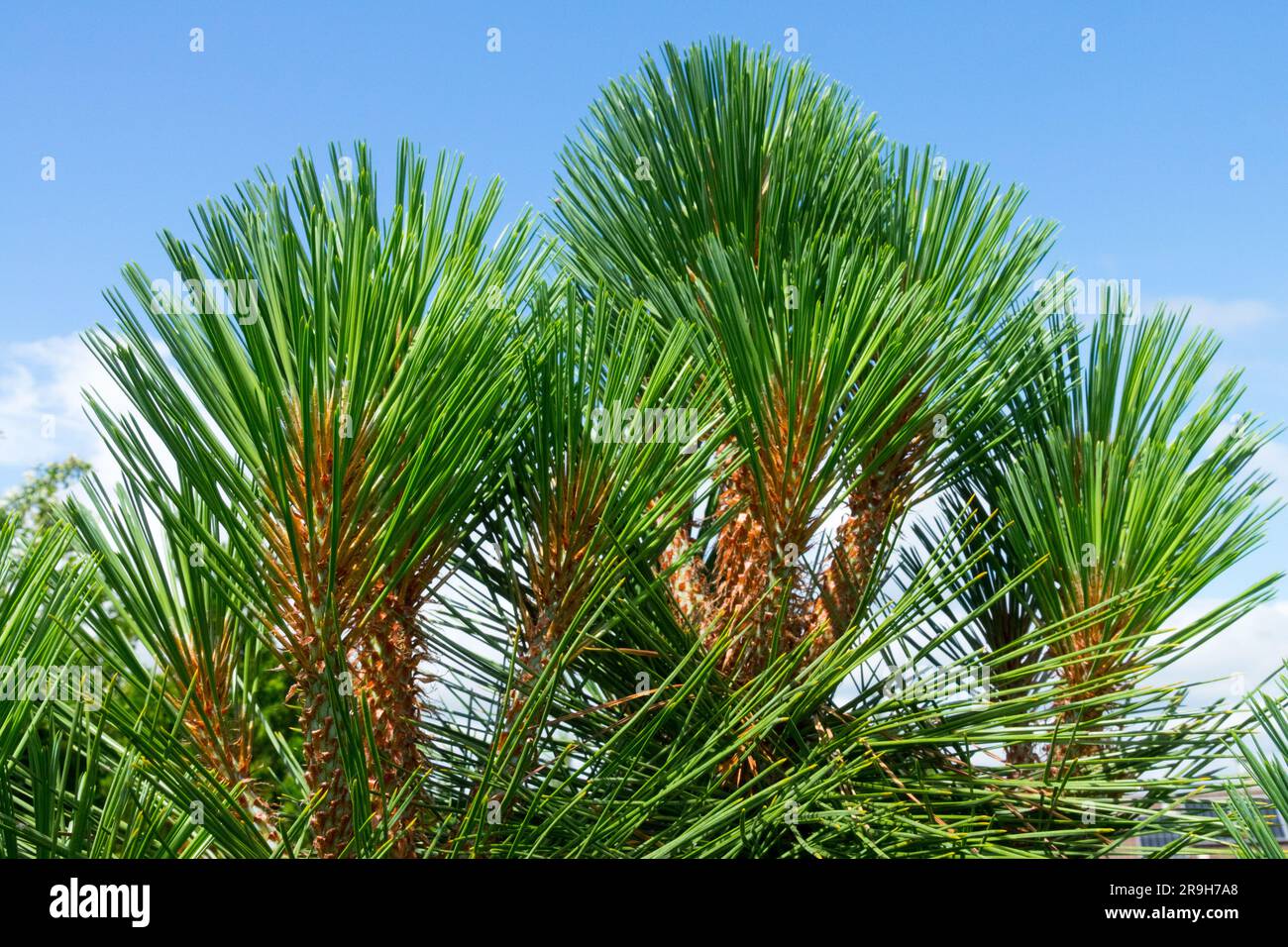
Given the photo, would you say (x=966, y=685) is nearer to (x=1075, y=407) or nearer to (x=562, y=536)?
(x=562, y=536)

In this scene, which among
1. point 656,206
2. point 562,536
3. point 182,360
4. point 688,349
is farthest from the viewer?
point 656,206

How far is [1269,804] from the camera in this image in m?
1.14

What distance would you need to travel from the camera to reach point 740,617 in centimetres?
130

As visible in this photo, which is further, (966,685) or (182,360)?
(966,685)

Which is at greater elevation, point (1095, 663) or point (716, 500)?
point (716, 500)

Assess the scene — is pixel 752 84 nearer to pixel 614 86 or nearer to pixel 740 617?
pixel 614 86

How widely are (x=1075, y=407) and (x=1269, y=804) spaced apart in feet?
2.33

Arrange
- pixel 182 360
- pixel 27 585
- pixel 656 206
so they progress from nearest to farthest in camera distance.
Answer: pixel 27 585, pixel 182 360, pixel 656 206

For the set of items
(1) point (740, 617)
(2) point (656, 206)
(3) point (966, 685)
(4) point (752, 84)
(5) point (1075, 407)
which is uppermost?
(4) point (752, 84)

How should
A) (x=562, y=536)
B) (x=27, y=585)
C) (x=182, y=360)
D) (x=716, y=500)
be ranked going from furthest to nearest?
(x=716, y=500)
(x=562, y=536)
(x=182, y=360)
(x=27, y=585)

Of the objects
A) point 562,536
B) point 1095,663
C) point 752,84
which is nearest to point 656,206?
point 752,84

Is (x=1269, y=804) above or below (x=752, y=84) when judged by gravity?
below
